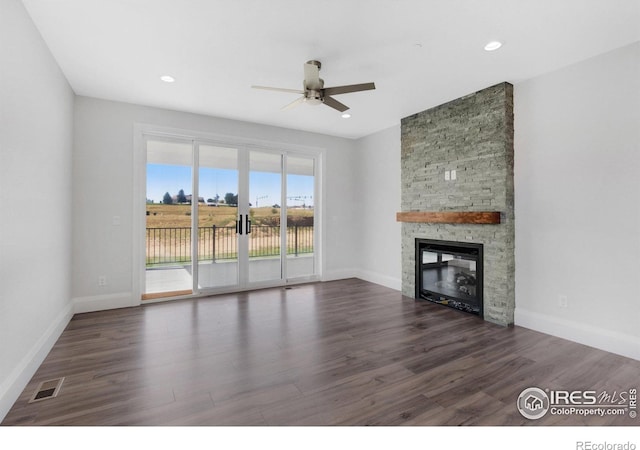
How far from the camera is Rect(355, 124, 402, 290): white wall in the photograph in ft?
17.8

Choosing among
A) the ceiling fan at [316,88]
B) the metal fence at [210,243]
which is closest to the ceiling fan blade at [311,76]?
the ceiling fan at [316,88]

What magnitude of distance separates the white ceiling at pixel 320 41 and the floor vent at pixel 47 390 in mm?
2893

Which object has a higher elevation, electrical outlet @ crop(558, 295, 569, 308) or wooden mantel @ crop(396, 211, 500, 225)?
wooden mantel @ crop(396, 211, 500, 225)

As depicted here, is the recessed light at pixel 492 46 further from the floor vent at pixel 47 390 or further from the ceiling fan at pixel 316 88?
the floor vent at pixel 47 390

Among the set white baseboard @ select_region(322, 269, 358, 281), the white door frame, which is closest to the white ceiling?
the white door frame

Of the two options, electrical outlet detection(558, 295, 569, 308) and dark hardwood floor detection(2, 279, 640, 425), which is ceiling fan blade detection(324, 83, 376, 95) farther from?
electrical outlet detection(558, 295, 569, 308)

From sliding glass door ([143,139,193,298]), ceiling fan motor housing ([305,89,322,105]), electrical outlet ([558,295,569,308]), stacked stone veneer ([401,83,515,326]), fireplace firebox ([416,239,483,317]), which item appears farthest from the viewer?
sliding glass door ([143,139,193,298])

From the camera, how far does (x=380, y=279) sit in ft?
18.7

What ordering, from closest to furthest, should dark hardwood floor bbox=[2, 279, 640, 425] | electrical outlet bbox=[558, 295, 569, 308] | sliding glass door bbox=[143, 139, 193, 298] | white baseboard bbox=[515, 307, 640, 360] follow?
dark hardwood floor bbox=[2, 279, 640, 425] < white baseboard bbox=[515, 307, 640, 360] < electrical outlet bbox=[558, 295, 569, 308] < sliding glass door bbox=[143, 139, 193, 298]

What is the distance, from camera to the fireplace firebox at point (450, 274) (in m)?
3.96

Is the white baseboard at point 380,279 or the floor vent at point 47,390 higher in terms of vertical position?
the white baseboard at point 380,279

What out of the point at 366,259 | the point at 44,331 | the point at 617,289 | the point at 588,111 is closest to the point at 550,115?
the point at 588,111
